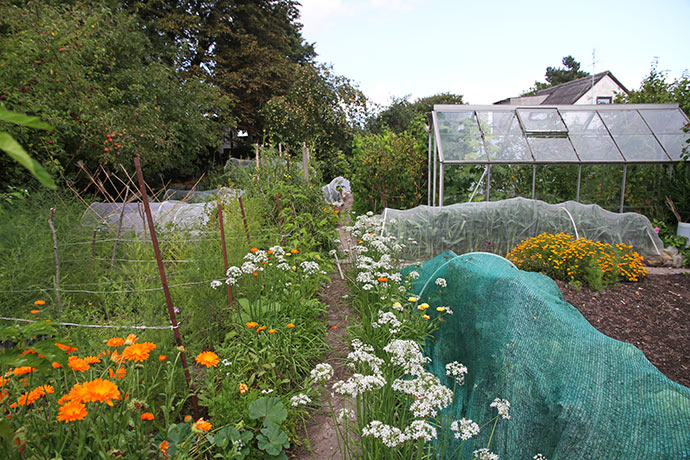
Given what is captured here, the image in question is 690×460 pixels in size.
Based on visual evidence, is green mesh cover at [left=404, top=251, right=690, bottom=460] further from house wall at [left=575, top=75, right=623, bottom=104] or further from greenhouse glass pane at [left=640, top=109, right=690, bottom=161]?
house wall at [left=575, top=75, right=623, bottom=104]

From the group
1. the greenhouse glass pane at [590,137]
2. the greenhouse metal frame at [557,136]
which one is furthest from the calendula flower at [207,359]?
the greenhouse glass pane at [590,137]

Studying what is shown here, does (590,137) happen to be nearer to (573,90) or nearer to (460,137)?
(460,137)

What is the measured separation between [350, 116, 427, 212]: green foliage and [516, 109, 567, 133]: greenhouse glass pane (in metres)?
2.21

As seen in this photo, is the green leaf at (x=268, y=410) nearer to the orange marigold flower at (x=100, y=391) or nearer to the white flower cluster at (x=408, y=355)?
the white flower cluster at (x=408, y=355)

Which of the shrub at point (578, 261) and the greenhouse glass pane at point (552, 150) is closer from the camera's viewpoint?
the shrub at point (578, 261)

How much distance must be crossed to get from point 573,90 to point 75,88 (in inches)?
819

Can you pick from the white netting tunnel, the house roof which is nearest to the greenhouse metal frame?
the white netting tunnel

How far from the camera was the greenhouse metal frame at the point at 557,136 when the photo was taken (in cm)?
686

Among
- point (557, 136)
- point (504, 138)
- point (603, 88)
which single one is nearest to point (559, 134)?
point (557, 136)

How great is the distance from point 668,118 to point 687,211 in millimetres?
2112

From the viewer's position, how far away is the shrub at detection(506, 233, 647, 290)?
4648mm

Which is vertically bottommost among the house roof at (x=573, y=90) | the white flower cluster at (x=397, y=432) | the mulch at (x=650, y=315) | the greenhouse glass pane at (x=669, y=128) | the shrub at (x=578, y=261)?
the mulch at (x=650, y=315)

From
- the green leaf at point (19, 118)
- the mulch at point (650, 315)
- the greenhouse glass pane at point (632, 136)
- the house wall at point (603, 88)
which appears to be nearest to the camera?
the green leaf at point (19, 118)

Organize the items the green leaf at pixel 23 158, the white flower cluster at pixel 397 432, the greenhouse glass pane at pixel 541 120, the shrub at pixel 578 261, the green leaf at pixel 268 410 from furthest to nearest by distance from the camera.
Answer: the greenhouse glass pane at pixel 541 120 → the shrub at pixel 578 261 → the green leaf at pixel 268 410 → the white flower cluster at pixel 397 432 → the green leaf at pixel 23 158
